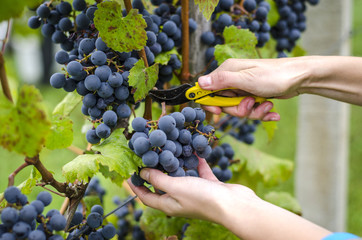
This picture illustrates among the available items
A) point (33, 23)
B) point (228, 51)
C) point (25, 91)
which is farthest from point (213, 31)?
point (25, 91)

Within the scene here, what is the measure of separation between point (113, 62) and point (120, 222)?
2.82ft

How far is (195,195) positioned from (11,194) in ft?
1.29

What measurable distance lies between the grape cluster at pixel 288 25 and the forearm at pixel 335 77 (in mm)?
459

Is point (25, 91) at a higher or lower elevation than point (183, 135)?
higher

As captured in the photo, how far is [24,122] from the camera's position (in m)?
0.69

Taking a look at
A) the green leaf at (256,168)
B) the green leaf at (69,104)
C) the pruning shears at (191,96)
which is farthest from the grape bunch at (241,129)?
the green leaf at (69,104)

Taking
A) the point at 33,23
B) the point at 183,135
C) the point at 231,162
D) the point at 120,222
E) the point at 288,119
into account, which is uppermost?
the point at 33,23

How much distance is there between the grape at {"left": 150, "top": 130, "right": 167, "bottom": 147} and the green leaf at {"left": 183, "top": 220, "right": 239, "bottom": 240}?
0.48 metres

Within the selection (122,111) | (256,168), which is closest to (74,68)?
(122,111)

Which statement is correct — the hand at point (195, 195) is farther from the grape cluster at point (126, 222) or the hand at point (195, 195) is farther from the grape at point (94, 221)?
the grape cluster at point (126, 222)

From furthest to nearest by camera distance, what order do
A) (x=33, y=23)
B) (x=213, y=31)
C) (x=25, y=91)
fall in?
1. (x=213, y=31)
2. (x=33, y=23)
3. (x=25, y=91)

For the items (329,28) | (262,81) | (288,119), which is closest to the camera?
(262,81)

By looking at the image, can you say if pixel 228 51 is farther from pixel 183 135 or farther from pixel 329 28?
pixel 329 28

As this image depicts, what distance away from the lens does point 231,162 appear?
1.47 m
